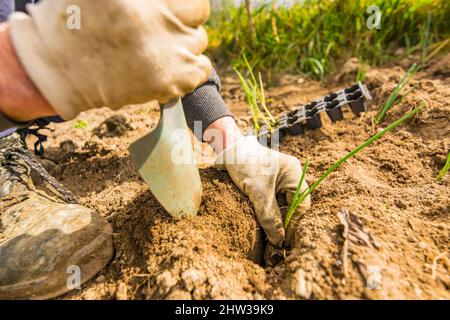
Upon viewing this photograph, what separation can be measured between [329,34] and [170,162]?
2037 mm

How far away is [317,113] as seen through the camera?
1680 mm

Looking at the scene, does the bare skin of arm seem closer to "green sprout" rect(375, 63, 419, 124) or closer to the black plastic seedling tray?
the black plastic seedling tray

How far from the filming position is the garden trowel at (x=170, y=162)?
0.95 meters

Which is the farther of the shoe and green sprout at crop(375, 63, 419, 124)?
green sprout at crop(375, 63, 419, 124)

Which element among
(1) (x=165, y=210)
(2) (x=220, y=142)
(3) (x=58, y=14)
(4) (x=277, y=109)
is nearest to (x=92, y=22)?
(3) (x=58, y=14)

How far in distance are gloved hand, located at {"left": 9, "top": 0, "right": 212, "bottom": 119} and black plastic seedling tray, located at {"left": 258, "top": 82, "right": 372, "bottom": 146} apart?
964mm

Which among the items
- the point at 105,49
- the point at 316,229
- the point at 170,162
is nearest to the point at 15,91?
the point at 105,49

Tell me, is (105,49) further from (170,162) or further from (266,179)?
(266,179)

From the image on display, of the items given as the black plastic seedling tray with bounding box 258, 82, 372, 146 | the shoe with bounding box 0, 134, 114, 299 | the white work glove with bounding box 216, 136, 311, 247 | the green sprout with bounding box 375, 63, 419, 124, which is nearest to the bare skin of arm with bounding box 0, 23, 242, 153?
the shoe with bounding box 0, 134, 114, 299

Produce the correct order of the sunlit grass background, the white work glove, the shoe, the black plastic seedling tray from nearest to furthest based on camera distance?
the shoe → the white work glove → the black plastic seedling tray → the sunlit grass background

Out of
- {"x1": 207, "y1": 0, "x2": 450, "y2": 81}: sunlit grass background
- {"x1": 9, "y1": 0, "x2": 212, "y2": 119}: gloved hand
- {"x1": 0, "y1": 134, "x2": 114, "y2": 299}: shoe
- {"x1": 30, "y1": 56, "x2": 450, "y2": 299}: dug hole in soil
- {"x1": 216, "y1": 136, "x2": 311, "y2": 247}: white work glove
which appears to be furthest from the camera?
{"x1": 207, "y1": 0, "x2": 450, "y2": 81}: sunlit grass background

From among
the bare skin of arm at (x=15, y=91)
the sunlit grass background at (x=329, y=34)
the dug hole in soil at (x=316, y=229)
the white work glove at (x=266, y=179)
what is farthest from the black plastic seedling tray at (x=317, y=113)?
the bare skin of arm at (x=15, y=91)

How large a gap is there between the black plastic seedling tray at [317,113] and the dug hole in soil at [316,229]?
0.19 feet

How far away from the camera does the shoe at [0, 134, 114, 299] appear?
0.97 m
